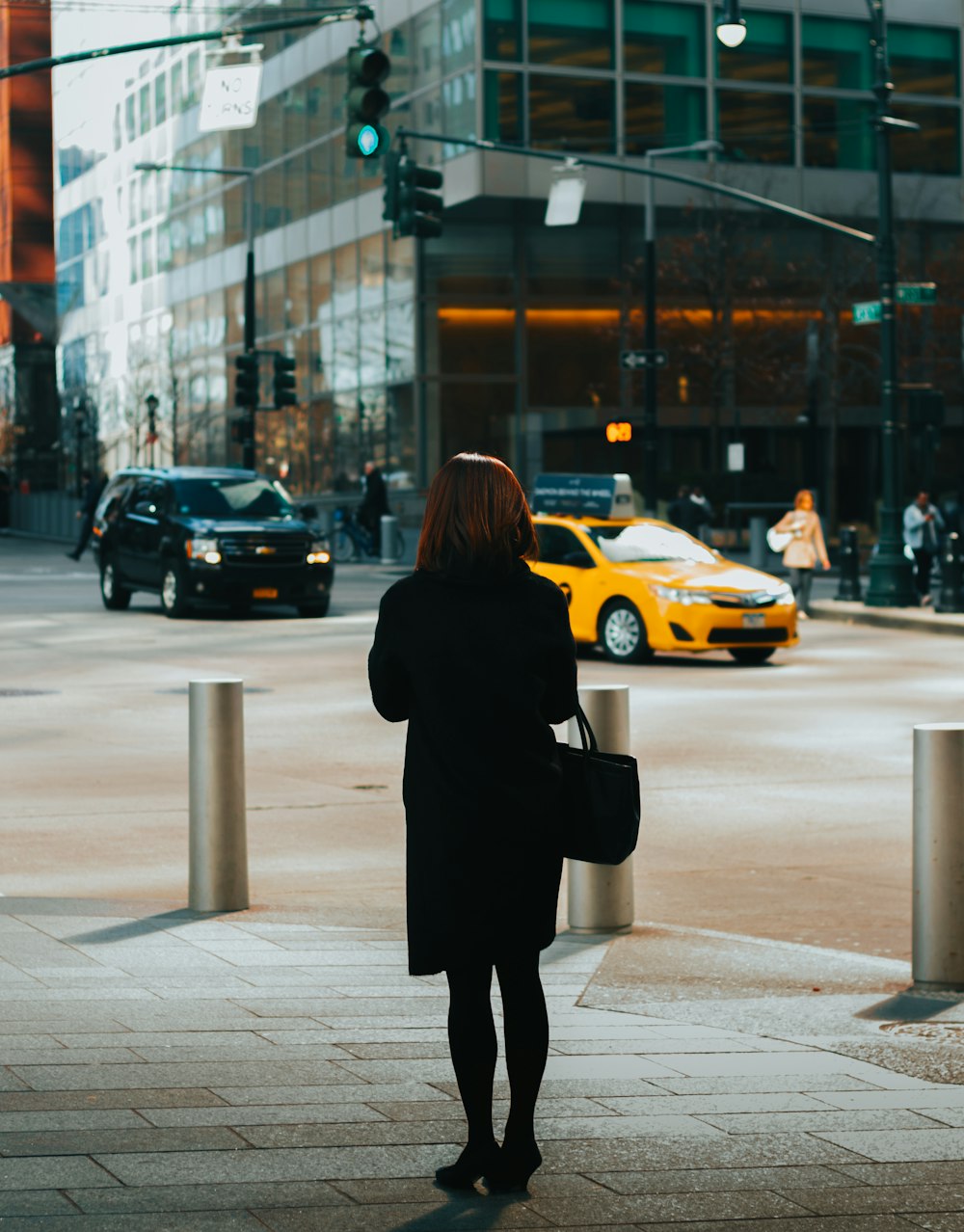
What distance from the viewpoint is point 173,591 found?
26906 mm

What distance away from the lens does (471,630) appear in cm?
443

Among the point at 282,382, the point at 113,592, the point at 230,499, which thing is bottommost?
the point at 113,592

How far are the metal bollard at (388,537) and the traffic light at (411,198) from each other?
60.9 ft

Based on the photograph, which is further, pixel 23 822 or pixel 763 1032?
pixel 23 822

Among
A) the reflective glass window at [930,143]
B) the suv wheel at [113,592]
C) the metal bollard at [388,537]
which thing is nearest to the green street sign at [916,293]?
the suv wheel at [113,592]

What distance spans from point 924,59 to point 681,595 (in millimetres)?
36895

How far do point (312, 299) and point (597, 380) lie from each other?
1064 cm

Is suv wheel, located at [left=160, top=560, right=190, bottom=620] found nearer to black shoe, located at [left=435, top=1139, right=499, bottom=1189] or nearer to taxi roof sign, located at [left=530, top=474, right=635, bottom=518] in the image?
taxi roof sign, located at [left=530, top=474, right=635, bottom=518]

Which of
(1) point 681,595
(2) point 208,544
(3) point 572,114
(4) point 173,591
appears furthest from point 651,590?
(3) point 572,114

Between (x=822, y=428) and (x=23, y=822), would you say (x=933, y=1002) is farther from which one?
(x=822, y=428)

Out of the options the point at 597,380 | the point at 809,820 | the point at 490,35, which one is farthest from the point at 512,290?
the point at 809,820

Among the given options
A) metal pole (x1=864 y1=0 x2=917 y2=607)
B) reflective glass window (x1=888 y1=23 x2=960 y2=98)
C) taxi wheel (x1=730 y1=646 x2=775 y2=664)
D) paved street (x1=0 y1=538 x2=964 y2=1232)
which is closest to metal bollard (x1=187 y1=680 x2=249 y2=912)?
paved street (x1=0 y1=538 x2=964 y2=1232)

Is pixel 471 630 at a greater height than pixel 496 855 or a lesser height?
greater

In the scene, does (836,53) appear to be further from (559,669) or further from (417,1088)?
(559,669)
